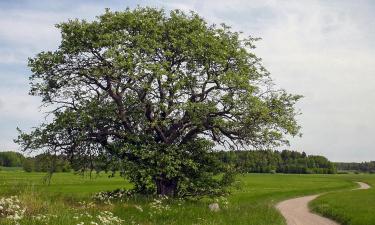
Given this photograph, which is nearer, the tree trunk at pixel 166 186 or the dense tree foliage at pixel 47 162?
the dense tree foliage at pixel 47 162

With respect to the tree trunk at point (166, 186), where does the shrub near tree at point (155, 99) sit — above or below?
above

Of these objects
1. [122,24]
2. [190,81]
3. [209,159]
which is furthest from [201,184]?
[122,24]

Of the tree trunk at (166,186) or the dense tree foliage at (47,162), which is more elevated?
the dense tree foliage at (47,162)

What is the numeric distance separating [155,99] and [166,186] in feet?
20.4

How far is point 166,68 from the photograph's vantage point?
30.6 metres

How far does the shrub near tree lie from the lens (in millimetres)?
29672

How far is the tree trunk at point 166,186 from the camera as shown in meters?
32.3

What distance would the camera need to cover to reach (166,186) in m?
32.5

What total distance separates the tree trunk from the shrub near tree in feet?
0.23

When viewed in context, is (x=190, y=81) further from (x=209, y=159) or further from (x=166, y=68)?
(x=209, y=159)

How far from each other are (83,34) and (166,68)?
574 centimetres

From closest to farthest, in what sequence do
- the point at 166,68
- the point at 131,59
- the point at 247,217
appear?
1. the point at 247,217
2. the point at 131,59
3. the point at 166,68

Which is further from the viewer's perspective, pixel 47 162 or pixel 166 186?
pixel 166 186

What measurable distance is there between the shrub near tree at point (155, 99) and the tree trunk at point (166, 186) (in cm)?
7
